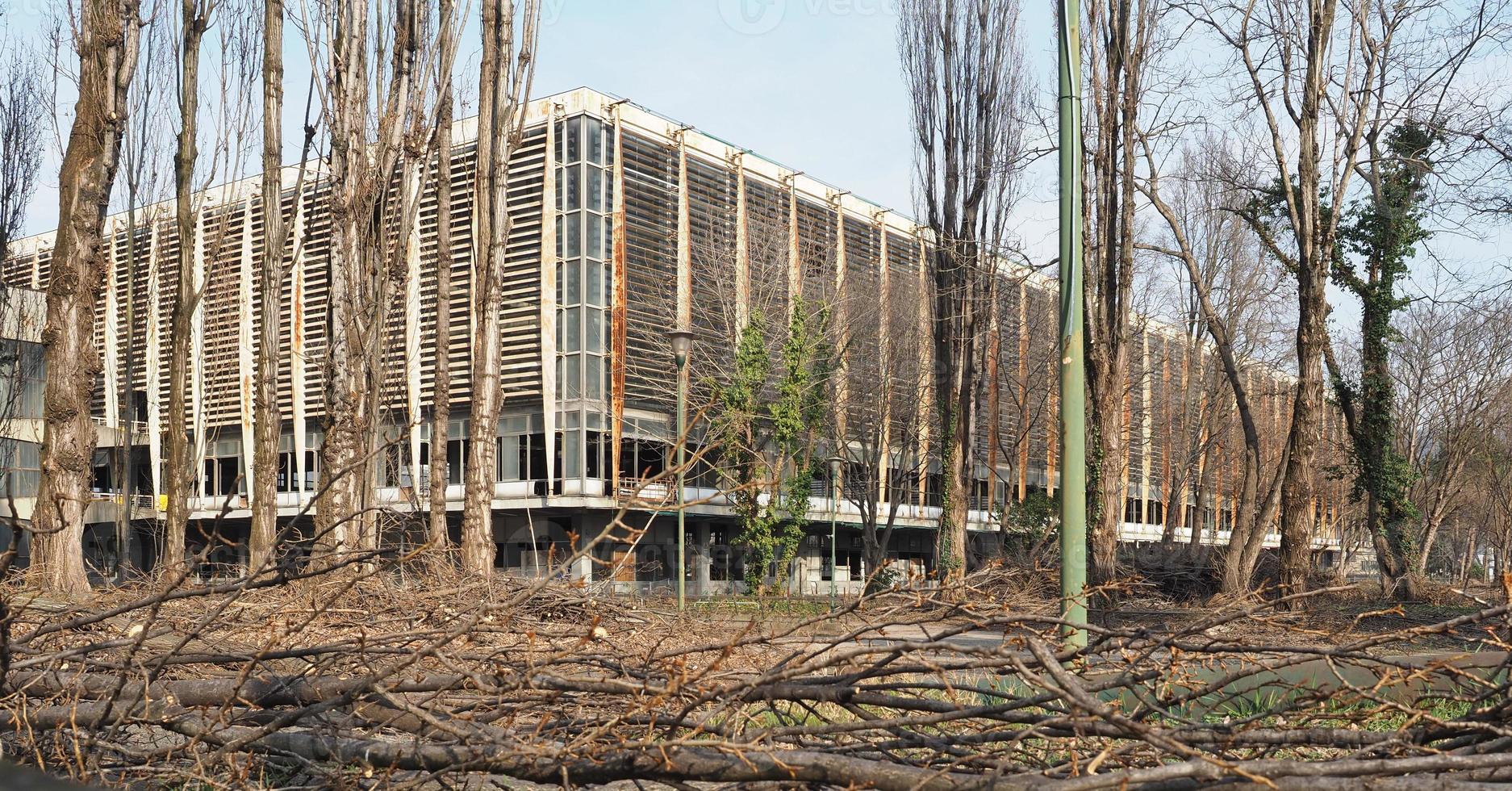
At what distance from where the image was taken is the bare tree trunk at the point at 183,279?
18.7 meters

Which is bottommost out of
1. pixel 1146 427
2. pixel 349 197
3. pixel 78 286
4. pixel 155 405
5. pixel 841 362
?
pixel 1146 427

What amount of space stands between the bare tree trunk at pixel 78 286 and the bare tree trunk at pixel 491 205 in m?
4.18

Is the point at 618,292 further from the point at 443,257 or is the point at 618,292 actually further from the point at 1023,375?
the point at 443,257

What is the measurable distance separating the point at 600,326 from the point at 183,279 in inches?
604

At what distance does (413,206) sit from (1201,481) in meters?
28.3

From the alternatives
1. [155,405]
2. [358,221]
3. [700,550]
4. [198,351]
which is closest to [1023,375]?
[700,550]

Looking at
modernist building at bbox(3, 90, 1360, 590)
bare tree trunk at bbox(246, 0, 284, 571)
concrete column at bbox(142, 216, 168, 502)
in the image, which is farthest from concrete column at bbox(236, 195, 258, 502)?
bare tree trunk at bbox(246, 0, 284, 571)

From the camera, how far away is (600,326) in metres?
34.6

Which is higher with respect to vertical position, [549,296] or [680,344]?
[549,296]

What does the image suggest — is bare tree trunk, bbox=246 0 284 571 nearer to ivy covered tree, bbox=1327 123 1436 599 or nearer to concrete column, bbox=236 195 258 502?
ivy covered tree, bbox=1327 123 1436 599

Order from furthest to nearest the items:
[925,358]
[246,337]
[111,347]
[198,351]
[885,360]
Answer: [111,347]
[246,337]
[198,351]
[925,358]
[885,360]

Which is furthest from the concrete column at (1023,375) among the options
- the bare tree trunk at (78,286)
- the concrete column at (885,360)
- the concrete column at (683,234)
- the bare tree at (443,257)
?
the bare tree trunk at (78,286)

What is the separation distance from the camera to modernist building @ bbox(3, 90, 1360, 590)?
32.4 metres

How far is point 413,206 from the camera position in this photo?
18.7 m
